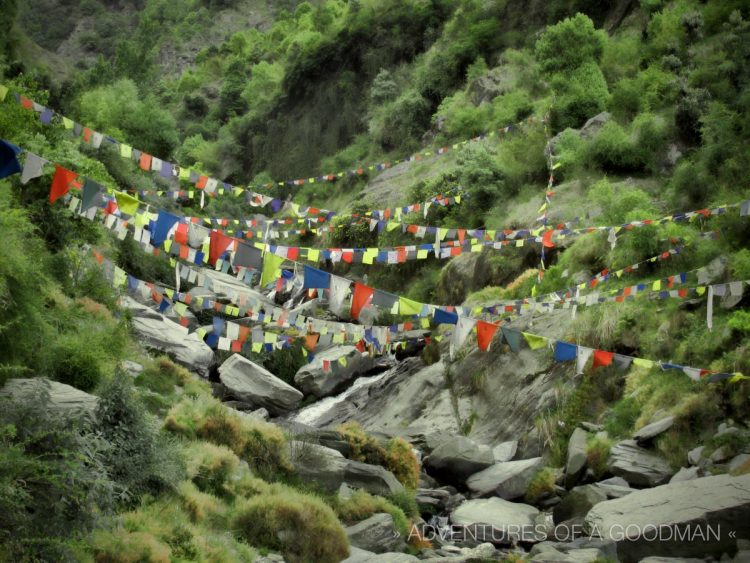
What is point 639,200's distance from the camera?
2350 centimetres

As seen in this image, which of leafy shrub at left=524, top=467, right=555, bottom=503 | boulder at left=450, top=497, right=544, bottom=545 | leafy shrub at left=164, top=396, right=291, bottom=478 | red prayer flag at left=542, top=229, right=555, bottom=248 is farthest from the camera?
red prayer flag at left=542, top=229, right=555, bottom=248

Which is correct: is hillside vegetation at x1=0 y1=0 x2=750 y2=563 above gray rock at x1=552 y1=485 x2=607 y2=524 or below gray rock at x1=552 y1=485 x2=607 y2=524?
above

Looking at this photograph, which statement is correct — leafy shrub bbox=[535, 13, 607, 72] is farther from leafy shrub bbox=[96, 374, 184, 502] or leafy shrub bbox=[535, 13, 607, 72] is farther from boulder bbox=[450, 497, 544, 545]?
leafy shrub bbox=[96, 374, 184, 502]

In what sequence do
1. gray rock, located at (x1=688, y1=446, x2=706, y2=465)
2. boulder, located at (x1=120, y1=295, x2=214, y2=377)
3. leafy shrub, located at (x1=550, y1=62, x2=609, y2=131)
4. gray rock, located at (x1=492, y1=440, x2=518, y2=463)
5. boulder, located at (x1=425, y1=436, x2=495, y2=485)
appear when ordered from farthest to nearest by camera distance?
1. leafy shrub, located at (x1=550, y1=62, x2=609, y2=131)
2. boulder, located at (x1=120, y1=295, x2=214, y2=377)
3. gray rock, located at (x1=492, y1=440, x2=518, y2=463)
4. boulder, located at (x1=425, y1=436, x2=495, y2=485)
5. gray rock, located at (x1=688, y1=446, x2=706, y2=465)

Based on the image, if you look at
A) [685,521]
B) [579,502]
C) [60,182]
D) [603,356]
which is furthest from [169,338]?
[685,521]

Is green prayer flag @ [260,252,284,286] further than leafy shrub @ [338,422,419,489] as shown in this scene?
No

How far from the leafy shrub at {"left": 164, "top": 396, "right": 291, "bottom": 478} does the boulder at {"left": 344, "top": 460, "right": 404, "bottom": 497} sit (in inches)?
54.1

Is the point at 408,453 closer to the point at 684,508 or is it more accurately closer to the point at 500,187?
the point at 684,508

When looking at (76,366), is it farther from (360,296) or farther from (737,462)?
(737,462)

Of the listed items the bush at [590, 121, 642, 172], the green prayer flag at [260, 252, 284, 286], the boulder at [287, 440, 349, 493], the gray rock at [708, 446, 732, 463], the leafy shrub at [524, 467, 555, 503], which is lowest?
the leafy shrub at [524, 467, 555, 503]

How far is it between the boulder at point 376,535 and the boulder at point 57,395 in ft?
15.4

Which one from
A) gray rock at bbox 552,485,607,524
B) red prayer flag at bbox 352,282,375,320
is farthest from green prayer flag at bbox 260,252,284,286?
gray rock at bbox 552,485,607,524

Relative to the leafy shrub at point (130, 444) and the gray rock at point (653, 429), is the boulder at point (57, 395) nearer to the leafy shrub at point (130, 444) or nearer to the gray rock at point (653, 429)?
the leafy shrub at point (130, 444)

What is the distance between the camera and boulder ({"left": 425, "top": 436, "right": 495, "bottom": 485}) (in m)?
18.2
